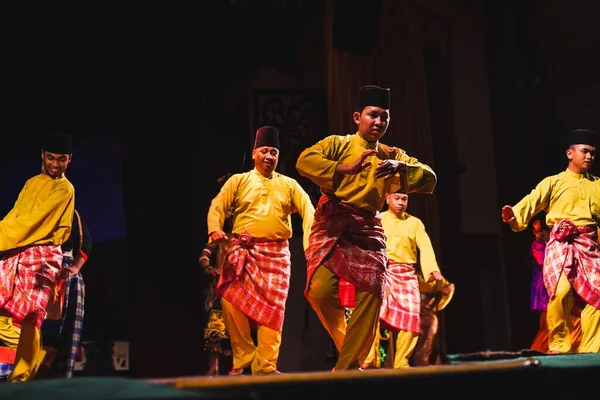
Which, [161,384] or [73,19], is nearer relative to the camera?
[161,384]

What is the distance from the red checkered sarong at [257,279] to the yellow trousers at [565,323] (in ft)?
6.23

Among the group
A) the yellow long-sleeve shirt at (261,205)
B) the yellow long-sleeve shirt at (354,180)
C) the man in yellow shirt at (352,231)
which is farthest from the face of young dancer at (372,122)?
the yellow long-sleeve shirt at (261,205)

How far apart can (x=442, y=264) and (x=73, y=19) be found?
4.39m

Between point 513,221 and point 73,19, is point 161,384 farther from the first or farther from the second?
point 73,19

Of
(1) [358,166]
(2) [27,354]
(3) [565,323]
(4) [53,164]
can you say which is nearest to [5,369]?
(2) [27,354]

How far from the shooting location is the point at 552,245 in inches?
250

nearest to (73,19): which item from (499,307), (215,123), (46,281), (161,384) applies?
(215,123)

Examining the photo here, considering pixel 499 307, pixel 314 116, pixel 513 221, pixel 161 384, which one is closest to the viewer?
pixel 161 384

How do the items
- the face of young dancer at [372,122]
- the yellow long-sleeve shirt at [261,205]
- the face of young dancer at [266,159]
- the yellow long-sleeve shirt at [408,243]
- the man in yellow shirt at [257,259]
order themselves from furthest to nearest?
the yellow long-sleeve shirt at [408,243], the face of young dancer at [266,159], the yellow long-sleeve shirt at [261,205], the man in yellow shirt at [257,259], the face of young dancer at [372,122]

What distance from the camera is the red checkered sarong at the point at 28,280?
17.6ft

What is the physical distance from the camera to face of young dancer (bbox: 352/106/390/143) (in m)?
5.03

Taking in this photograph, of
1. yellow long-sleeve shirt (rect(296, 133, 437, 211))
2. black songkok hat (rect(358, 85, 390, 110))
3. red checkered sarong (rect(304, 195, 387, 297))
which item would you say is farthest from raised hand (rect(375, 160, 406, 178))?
black songkok hat (rect(358, 85, 390, 110))

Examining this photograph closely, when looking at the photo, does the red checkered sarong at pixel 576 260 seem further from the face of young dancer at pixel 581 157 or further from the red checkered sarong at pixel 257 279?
the red checkered sarong at pixel 257 279

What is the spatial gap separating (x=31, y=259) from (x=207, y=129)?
4263 mm
